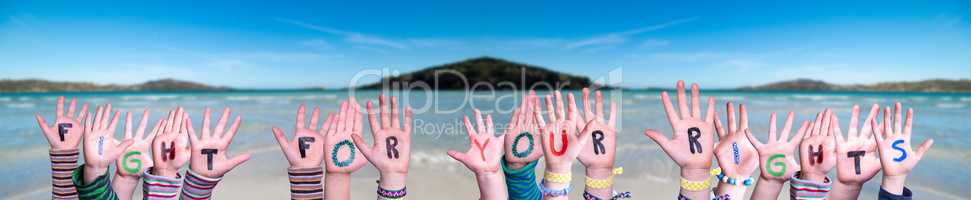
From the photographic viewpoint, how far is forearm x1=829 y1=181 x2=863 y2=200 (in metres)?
2.18

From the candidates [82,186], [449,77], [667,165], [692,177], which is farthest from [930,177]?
[449,77]

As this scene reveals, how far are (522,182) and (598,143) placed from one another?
1.47 feet

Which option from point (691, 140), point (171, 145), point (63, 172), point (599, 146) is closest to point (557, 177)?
point (599, 146)

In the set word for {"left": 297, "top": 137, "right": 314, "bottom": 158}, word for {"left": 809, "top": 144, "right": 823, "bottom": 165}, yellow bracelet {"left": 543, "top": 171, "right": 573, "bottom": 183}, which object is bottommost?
yellow bracelet {"left": 543, "top": 171, "right": 573, "bottom": 183}

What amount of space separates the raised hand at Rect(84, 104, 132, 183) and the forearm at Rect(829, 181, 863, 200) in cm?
388

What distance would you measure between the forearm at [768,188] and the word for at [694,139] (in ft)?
1.52

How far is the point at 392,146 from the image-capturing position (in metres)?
2.20

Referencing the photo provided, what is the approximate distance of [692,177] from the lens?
211cm

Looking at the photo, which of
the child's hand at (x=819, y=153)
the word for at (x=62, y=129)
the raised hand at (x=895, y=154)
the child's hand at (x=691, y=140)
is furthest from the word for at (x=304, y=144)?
the raised hand at (x=895, y=154)

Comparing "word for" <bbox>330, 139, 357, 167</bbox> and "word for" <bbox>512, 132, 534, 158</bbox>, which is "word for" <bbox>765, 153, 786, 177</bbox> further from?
"word for" <bbox>330, 139, 357, 167</bbox>

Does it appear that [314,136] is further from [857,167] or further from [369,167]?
[857,167]

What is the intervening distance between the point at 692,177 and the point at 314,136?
199 centimetres

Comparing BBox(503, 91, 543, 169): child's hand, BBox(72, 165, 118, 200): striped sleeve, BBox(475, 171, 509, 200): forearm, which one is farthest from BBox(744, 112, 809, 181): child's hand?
BBox(72, 165, 118, 200): striped sleeve

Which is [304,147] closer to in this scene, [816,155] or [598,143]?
[598,143]
